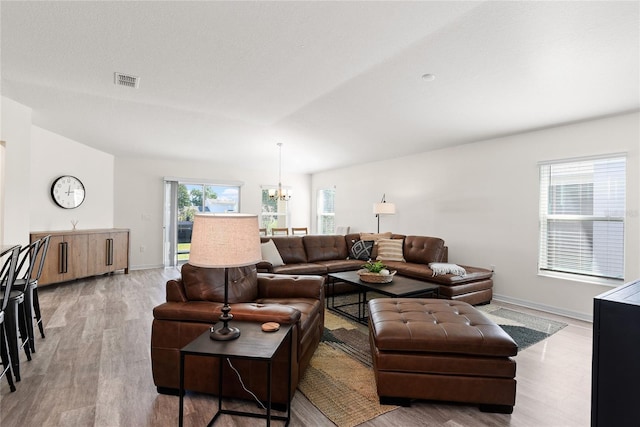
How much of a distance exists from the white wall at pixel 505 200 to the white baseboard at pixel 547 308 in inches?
0.5

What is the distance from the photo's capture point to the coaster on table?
178 centimetres

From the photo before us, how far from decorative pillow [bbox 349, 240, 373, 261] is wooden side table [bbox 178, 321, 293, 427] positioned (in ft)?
11.6

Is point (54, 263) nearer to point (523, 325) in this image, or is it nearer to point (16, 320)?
point (16, 320)

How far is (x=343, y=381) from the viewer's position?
2.25 meters

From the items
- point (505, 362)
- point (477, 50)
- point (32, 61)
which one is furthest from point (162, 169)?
point (505, 362)

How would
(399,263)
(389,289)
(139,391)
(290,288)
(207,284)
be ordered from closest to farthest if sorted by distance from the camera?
(139,391) → (207,284) → (290,288) → (389,289) → (399,263)

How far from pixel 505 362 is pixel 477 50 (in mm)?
2287

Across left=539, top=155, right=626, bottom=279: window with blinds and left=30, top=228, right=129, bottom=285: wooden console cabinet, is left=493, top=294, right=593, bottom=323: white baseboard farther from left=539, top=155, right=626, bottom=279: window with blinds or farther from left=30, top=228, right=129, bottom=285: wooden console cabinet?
left=30, top=228, right=129, bottom=285: wooden console cabinet

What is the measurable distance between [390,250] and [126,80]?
432 cm

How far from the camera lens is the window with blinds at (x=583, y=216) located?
11.8 feet

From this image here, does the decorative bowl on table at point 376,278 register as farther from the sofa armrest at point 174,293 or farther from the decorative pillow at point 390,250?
the sofa armrest at point 174,293

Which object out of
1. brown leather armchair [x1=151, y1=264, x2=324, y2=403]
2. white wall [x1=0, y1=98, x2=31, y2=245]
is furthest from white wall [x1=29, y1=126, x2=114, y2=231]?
brown leather armchair [x1=151, y1=264, x2=324, y2=403]

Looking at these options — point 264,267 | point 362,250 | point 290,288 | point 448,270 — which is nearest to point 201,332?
point 290,288

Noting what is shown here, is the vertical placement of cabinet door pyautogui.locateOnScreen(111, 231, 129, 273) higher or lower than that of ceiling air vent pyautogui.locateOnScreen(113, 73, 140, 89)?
lower
